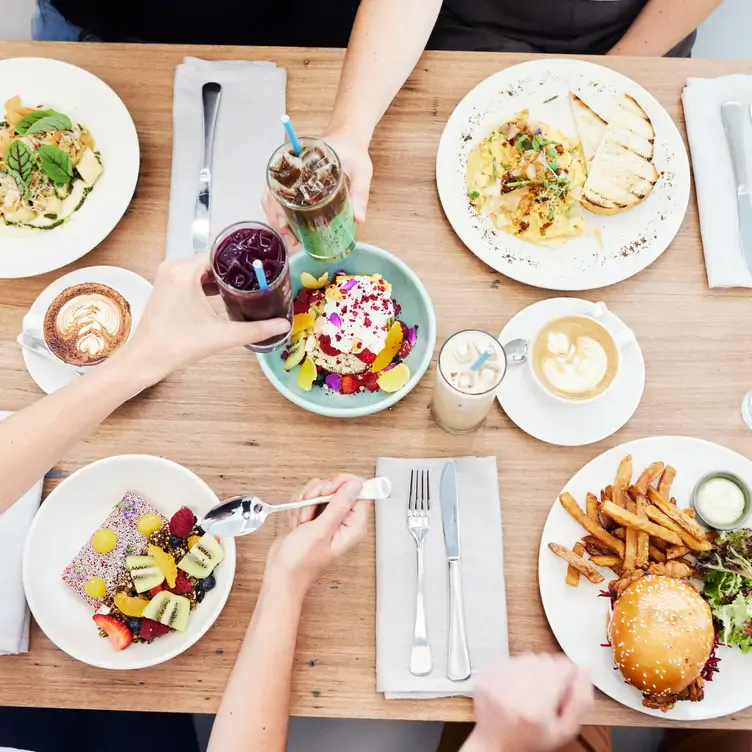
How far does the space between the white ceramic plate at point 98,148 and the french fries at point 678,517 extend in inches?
47.9

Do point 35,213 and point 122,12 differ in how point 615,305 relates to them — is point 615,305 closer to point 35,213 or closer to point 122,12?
point 35,213

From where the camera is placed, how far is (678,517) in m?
1.26

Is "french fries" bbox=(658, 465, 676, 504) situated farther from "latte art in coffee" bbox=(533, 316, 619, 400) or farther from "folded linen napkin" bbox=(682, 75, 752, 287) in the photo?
"folded linen napkin" bbox=(682, 75, 752, 287)

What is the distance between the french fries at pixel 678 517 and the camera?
1250 millimetres

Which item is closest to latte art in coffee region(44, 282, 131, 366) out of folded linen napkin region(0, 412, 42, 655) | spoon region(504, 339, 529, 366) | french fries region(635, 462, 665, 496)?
folded linen napkin region(0, 412, 42, 655)

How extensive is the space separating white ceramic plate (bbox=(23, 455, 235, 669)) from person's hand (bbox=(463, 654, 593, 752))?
0.50 metres

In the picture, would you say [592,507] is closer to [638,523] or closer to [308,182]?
[638,523]

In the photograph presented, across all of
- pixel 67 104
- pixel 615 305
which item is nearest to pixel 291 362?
pixel 615 305

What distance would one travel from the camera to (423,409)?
1385mm

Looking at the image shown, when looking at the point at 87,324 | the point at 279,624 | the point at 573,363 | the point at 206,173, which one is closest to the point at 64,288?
the point at 87,324

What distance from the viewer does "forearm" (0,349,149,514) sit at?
1.18m

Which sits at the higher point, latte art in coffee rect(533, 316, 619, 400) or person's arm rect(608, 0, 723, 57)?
person's arm rect(608, 0, 723, 57)

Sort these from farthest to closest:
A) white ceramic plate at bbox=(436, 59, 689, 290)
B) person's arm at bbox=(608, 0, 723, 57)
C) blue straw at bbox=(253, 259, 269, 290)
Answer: person's arm at bbox=(608, 0, 723, 57) < white ceramic plate at bbox=(436, 59, 689, 290) < blue straw at bbox=(253, 259, 269, 290)

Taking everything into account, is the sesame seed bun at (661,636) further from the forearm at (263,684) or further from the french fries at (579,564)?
the forearm at (263,684)
